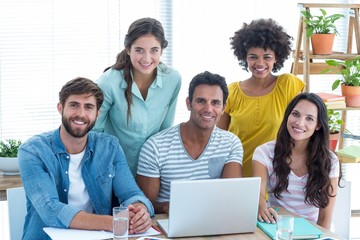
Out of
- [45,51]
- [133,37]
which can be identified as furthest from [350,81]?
[45,51]

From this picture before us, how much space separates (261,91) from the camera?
3.22 m

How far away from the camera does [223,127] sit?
333 centimetres

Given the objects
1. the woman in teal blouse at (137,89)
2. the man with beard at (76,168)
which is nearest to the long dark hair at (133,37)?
the woman in teal blouse at (137,89)

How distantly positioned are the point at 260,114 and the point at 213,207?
950 millimetres

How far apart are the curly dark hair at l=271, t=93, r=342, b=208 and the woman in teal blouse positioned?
601 mm

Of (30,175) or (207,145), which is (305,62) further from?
(30,175)

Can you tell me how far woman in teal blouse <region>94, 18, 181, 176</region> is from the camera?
292 centimetres

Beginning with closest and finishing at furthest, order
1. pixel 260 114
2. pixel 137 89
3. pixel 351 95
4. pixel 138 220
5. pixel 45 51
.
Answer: pixel 138 220, pixel 137 89, pixel 260 114, pixel 351 95, pixel 45 51

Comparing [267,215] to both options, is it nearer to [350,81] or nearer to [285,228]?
[285,228]

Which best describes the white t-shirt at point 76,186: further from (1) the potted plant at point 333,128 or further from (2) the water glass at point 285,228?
(1) the potted plant at point 333,128

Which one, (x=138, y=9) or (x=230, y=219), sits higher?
(x=138, y=9)

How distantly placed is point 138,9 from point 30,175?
2.05 meters

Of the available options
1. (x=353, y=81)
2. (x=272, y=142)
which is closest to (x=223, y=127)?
(x=272, y=142)

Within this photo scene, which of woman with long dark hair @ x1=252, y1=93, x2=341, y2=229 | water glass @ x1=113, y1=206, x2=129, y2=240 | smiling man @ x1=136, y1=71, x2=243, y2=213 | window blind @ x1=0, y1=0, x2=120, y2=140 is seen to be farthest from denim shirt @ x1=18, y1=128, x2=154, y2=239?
window blind @ x1=0, y1=0, x2=120, y2=140
